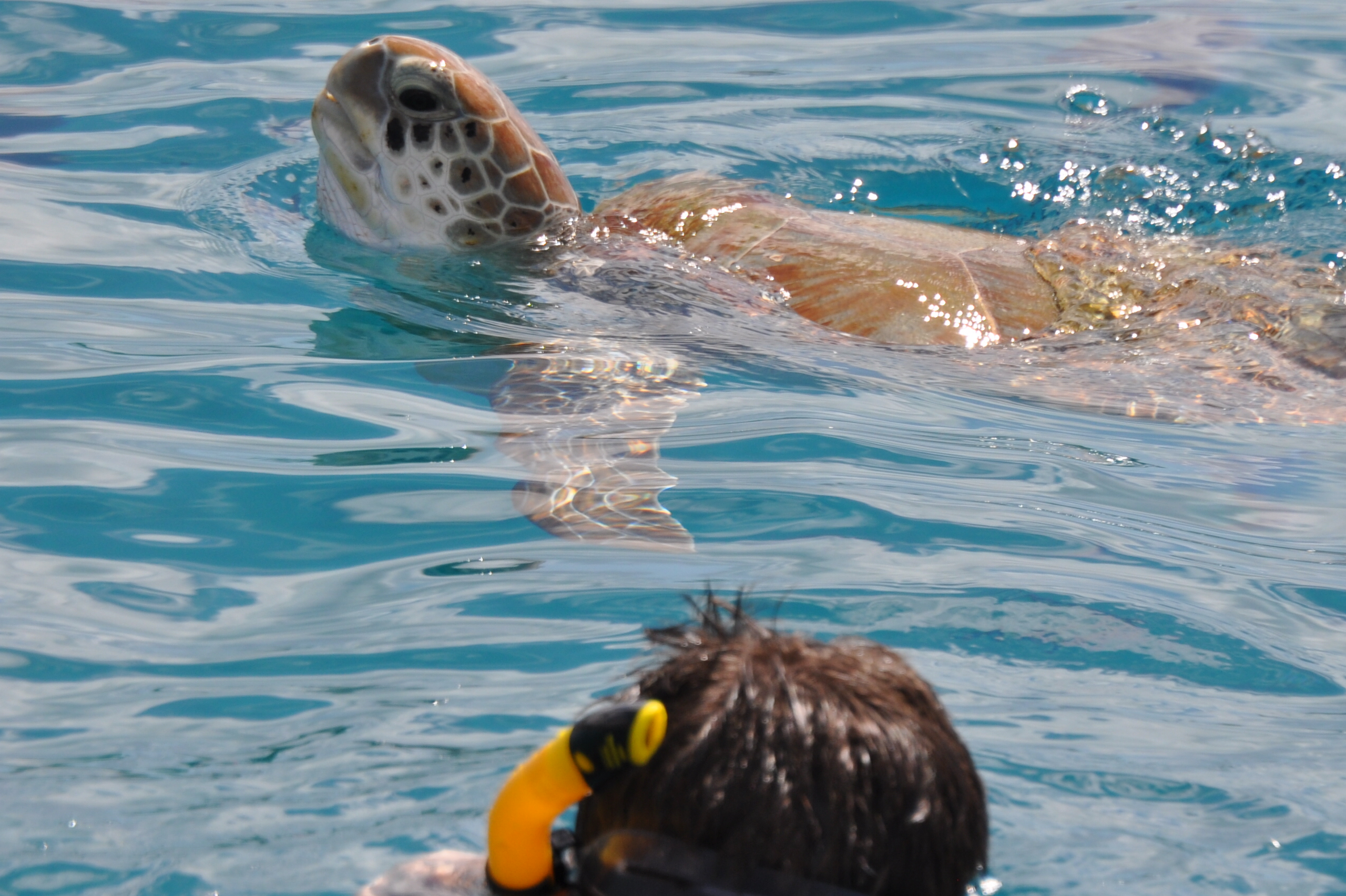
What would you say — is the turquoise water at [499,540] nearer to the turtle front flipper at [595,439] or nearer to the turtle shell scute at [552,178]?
the turtle front flipper at [595,439]

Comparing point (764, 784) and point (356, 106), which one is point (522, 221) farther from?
point (764, 784)

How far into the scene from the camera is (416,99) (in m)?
→ 4.78

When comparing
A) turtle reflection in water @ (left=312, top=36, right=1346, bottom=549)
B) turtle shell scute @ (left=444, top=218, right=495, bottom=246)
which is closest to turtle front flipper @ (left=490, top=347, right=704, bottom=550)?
turtle reflection in water @ (left=312, top=36, right=1346, bottom=549)

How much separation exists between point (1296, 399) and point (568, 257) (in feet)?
8.42

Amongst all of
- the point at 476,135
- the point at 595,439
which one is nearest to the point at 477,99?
the point at 476,135

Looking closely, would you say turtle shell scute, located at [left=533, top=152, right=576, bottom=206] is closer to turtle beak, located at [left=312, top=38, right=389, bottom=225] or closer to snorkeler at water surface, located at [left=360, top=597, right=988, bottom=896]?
turtle beak, located at [left=312, top=38, right=389, bottom=225]

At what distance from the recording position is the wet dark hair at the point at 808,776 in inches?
46.3

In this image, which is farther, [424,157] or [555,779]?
[424,157]

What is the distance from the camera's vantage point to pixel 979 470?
3.48m

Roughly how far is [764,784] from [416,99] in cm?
409

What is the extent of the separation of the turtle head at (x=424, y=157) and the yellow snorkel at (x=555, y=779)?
391cm

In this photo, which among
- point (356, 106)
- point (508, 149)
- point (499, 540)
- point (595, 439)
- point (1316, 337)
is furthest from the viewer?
point (508, 149)

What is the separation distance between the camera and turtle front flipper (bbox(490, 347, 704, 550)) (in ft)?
10.0

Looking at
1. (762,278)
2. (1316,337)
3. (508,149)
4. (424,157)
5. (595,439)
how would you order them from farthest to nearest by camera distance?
(508,149) → (424,157) → (762,278) → (1316,337) → (595,439)
